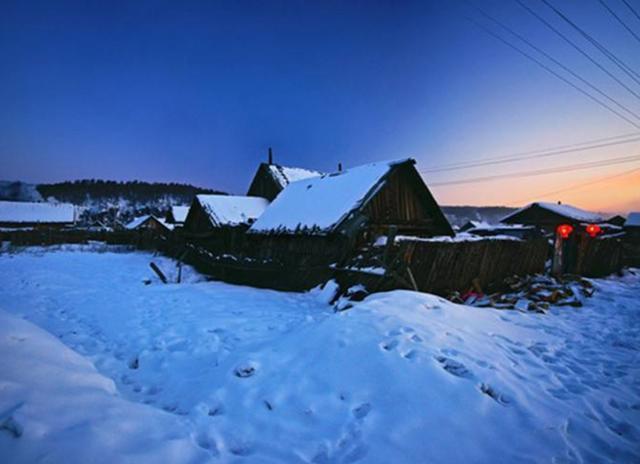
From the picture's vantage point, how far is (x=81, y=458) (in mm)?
2205

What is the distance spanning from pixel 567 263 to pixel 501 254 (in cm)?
407

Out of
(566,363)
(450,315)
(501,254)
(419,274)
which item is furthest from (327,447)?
(501,254)

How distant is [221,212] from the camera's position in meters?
20.1

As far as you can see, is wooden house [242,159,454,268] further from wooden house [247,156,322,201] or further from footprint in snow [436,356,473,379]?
wooden house [247,156,322,201]

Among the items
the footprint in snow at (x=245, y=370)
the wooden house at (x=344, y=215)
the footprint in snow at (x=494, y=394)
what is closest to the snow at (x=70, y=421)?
the footprint in snow at (x=245, y=370)

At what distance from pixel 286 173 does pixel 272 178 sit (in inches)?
62.2

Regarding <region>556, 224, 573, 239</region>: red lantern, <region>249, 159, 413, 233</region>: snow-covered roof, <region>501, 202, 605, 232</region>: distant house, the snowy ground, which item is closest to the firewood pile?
<region>556, 224, 573, 239</region>: red lantern

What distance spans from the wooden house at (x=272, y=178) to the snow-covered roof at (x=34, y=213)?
56.5m

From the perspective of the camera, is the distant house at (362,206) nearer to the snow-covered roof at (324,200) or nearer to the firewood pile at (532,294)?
the snow-covered roof at (324,200)

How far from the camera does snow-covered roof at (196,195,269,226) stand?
19469mm

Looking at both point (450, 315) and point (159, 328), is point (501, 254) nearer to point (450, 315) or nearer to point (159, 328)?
point (450, 315)

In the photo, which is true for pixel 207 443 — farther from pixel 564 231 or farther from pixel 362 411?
pixel 564 231

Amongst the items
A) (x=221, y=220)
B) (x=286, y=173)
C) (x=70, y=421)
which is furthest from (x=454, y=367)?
(x=286, y=173)

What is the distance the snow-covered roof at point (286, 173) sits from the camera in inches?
926
